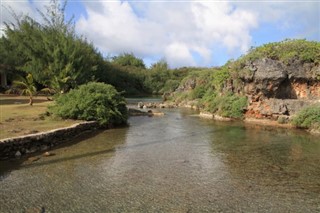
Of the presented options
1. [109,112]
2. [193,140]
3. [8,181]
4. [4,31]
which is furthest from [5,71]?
[8,181]

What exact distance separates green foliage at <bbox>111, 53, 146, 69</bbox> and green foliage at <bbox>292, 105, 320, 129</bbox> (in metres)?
72.7

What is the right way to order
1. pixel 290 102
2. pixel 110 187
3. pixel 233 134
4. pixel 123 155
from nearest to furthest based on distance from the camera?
pixel 110 187 < pixel 123 155 < pixel 233 134 < pixel 290 102

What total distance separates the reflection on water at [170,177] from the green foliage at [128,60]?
7587 cm

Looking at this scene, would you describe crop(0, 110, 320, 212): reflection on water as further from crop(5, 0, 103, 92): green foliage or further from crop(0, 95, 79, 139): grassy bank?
crop(5, 0, 103, 92): green foliage

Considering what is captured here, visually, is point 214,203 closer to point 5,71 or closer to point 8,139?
point 8,139

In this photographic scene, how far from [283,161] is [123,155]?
6409mm

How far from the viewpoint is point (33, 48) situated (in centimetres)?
3656

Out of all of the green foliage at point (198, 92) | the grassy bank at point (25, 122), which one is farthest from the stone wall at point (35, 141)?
the green foliage at point (198, 92)

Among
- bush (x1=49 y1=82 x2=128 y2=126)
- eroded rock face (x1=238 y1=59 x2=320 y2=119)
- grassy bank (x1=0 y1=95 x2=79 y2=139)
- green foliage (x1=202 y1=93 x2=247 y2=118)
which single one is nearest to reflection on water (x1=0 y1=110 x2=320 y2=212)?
grassy bank (x1=0 y1=95 x2=79 y2=139)

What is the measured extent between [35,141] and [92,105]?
23.2 feet

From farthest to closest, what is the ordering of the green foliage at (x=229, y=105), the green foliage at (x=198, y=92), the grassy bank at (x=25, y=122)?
1. the green foliage at (x=198, y=92)
2. the green foliage at (x=229, y=105)
3. the grassy bank at (x=25, y=122)

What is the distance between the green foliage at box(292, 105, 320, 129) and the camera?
67.8 ft

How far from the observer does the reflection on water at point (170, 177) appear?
884cm

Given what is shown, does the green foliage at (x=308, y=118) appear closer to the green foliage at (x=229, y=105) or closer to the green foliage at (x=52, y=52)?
the green foliage at (x=229, y=105)
